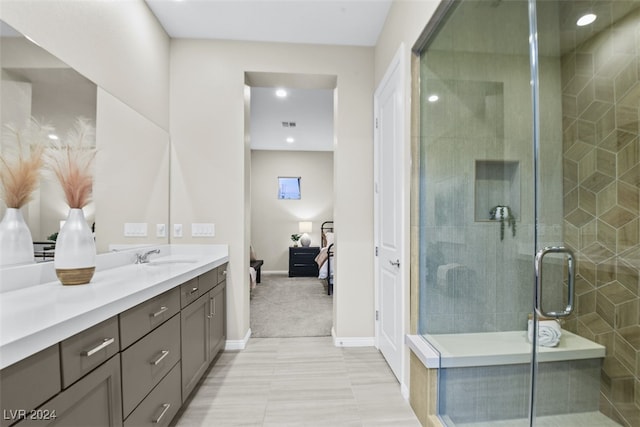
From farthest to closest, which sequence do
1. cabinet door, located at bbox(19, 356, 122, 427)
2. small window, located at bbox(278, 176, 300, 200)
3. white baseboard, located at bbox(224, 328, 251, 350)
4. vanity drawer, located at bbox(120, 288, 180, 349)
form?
small window, located at bbox(278, 176, 300, 200) → white baseboard, located at bbox(224, 328, 251, 350) → vanity drawer, located at bbox(120, 288, 180, 349) → cabinet door, located at bbox(19, 356, 122, 427)

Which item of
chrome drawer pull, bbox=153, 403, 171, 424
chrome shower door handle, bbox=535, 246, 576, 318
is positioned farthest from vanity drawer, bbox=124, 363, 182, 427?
chrome shower door handle, bbox=535, 246, 576, 318

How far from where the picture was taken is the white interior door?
2.05m

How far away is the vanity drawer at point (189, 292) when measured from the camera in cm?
170

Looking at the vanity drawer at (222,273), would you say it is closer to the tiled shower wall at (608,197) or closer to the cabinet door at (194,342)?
the cabinet door at (194,342)

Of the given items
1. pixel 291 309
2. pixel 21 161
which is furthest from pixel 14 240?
pixel 291 309

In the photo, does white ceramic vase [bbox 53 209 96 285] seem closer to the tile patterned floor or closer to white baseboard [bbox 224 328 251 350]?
the tile patterned floor

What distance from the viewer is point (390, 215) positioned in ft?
7.47

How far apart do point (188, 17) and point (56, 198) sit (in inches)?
74.4

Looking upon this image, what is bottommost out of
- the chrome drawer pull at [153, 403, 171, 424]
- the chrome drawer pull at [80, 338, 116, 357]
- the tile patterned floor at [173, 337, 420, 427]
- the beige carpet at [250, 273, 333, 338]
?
the beige carpet at [250, 273, 333, 338]

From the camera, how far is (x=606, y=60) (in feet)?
4.94

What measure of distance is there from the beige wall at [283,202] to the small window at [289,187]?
10 cm

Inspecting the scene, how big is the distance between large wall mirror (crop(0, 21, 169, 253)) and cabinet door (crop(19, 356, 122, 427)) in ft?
2.66

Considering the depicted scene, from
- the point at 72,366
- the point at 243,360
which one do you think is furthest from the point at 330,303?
the point at 72,366

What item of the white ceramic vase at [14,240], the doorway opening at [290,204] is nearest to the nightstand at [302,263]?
the doorway opening at [290,204]
